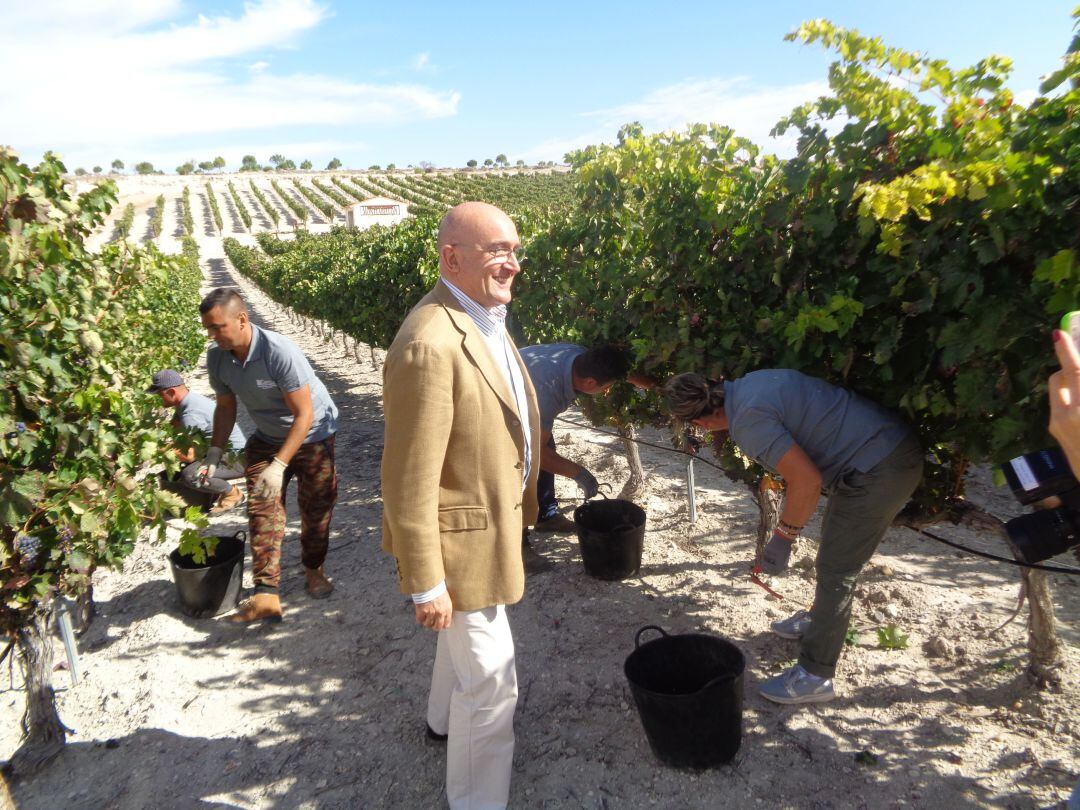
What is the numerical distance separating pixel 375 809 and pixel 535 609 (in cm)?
165

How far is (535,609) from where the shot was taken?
4.24 metres

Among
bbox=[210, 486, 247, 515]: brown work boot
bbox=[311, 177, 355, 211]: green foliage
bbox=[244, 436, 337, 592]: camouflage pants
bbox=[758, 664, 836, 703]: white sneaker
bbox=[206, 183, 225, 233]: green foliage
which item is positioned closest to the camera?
bbox=[758, 664, 836, 703]: white sneaker

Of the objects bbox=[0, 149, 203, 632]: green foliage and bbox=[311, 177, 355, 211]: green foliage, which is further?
bbox=[311, 177, 355, 211]: green foliage

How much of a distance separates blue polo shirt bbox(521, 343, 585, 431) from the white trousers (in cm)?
178

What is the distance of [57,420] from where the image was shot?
2.62 meters

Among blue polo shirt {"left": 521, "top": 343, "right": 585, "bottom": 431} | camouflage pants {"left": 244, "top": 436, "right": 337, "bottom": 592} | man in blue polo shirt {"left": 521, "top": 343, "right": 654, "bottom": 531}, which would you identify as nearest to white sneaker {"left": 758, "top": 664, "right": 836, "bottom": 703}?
man in blue polo shirt {"left": 521, "top": 343, "right": 654, "bottom": 531}

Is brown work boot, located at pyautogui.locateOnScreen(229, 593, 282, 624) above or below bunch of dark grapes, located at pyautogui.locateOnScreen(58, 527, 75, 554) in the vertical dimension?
below

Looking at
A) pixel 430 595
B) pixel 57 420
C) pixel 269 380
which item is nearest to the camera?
pixel 430 595

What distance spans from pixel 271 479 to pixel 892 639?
3463 millimetres

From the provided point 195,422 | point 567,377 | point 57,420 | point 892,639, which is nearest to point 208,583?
point 57,420

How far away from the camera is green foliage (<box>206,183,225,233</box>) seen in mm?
78750

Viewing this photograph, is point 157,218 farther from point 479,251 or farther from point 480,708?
point 480,708

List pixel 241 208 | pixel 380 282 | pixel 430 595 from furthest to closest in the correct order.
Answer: pixel 241 208
pixel 380 282
pixel 430 595

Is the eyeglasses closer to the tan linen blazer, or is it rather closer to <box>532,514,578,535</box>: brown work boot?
the tan linen blazer
